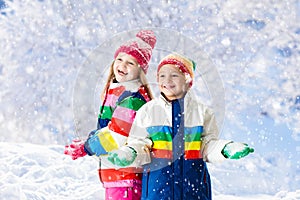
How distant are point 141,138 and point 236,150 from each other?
0.85 feet

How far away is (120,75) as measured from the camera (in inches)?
62.2

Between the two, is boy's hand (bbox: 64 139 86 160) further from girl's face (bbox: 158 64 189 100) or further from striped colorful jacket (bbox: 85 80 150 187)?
girl's face (bbox: 158 64 189 100)

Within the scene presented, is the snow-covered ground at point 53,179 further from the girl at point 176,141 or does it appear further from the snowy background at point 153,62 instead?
the girl at point 176,141

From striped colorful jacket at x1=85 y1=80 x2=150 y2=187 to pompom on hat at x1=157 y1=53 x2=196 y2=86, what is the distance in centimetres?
13

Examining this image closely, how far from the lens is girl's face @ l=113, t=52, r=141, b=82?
1.57 m

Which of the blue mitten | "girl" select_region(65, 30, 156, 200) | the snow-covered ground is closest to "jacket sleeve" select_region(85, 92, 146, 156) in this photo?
"girl" select_region(65, 30, 156, 200)

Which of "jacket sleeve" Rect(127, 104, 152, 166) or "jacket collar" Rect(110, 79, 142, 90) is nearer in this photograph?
"jacket sleeve" Rect(127, 104, 152, 166)

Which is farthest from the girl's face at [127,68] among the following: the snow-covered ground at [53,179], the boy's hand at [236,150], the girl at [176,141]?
the snow-covered ground at [53,179]

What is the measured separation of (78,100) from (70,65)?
213 centimetres

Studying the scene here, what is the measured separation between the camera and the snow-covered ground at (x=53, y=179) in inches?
114

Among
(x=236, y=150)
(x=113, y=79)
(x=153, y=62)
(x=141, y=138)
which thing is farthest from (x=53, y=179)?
(x=236, y=150)

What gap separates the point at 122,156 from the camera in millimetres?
1363

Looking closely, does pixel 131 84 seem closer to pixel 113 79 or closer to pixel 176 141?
pixel 113 79

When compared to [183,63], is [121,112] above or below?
below
